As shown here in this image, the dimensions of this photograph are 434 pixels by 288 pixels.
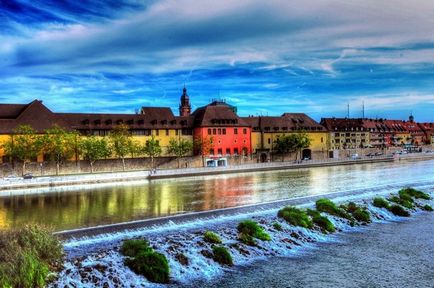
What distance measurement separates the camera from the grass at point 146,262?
63.0ft

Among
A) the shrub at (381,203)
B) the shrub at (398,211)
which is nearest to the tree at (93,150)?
the shrub at (381,203)

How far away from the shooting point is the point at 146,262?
773 inches

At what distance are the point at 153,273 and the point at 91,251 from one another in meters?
3.42

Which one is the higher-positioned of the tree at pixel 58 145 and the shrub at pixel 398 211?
the tree at pixel 58 145

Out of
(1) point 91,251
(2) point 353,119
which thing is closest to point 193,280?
(1) point 91,251

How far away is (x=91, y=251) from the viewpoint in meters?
21.1

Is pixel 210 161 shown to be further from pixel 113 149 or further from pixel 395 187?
pixel 395 187

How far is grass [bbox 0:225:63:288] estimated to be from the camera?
16422 mm

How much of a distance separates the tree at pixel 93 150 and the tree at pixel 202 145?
1941 centimetres

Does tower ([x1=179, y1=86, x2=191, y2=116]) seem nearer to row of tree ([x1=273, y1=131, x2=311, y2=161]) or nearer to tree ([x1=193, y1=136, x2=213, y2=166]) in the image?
row of tree ([x1=273, y1=131, x2=311, y2=161])

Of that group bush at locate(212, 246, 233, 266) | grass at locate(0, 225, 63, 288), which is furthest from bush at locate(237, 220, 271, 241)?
grass at locate(0, 225, 63, 288)

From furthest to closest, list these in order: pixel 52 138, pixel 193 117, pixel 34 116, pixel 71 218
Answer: pixel 193 117, pixel 34 116, pixel 52 138, pixel 71 218

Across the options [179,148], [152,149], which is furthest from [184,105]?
[152,149]

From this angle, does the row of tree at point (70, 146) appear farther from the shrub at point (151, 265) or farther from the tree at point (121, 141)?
the shrub at point (151, 265)
